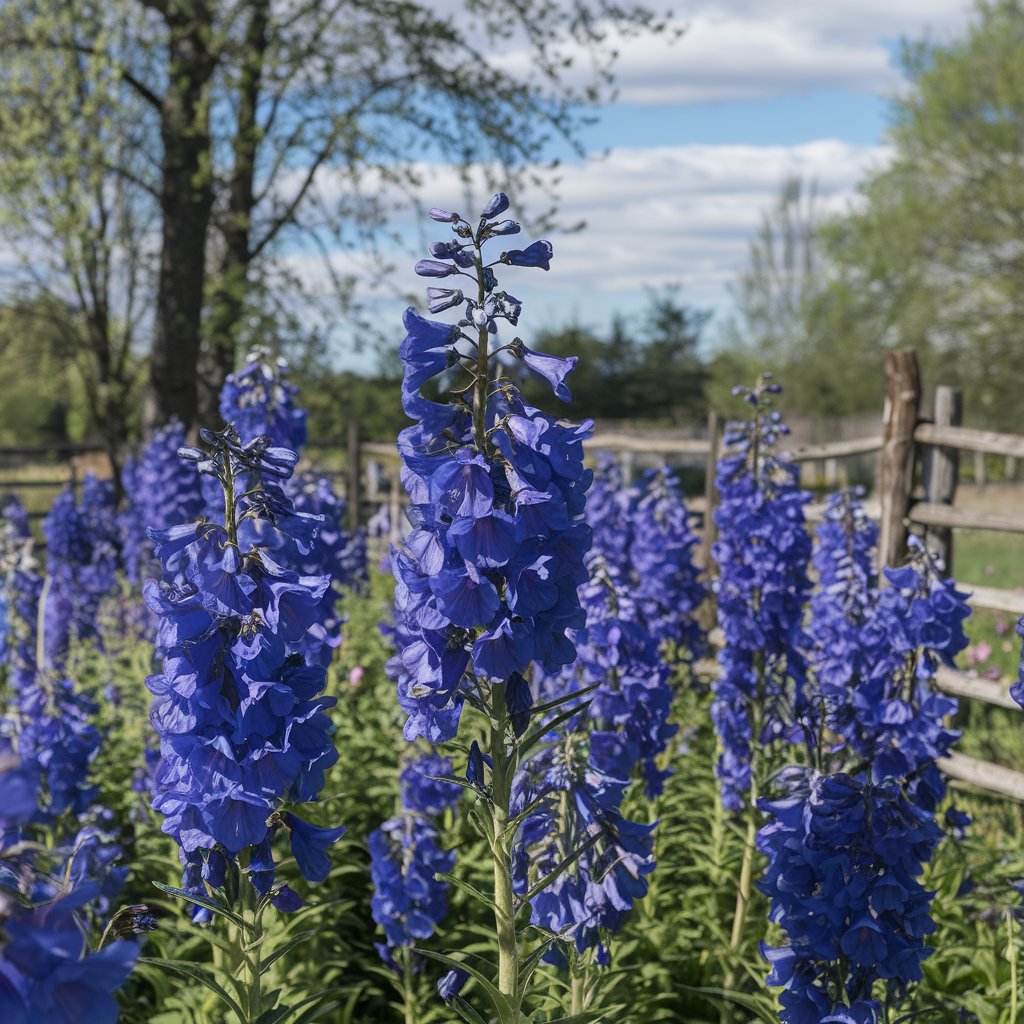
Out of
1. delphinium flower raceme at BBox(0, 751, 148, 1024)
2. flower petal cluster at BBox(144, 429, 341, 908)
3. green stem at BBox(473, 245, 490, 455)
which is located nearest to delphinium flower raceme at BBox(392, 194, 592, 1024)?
green stem at BBox(473, 245, 490, 455)

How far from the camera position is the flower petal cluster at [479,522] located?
79.5 inches

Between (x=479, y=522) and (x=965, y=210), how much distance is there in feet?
89.4

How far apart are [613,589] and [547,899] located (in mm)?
1365

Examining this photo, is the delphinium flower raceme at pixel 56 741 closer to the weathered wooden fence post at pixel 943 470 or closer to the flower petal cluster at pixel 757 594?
the flower petal cluster at pixel 757 594

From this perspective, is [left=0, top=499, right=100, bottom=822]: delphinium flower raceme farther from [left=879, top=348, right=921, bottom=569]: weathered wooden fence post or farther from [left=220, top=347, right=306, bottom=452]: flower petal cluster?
[left=879, top=348, right=921, bottom=569]: weathered wooden fence post

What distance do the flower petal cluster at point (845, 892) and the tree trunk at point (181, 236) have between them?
10.7 m

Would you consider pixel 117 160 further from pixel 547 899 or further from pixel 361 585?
pixel 547 899

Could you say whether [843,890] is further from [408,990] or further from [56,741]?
[56,741]

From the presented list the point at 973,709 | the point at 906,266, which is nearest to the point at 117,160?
the point at 973,709

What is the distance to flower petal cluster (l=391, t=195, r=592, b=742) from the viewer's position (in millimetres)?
2020

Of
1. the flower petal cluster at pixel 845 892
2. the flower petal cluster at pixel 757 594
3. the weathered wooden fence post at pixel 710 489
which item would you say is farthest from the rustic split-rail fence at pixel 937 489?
the flower petal cluster at pixel 845 892

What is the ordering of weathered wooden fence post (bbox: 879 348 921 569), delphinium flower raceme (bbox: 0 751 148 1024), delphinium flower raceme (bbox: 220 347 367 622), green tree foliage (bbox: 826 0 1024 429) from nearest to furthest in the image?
delphinium flower raceme (bbox: 0 751 148 1024) < delphinium flower raceme (bbox: 220 347 367 622) < weathered wooden fence post (bbox: 879 348 921 569) < green tree foliage (bbox: 826 0 1024 429)

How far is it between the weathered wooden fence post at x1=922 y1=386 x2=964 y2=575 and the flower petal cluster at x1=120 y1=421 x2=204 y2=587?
3.94 metres

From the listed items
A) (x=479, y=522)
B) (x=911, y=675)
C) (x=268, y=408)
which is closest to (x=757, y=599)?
(x=911, y=675)
